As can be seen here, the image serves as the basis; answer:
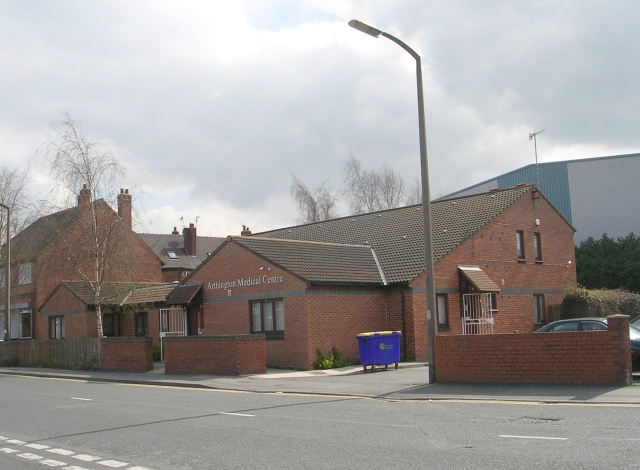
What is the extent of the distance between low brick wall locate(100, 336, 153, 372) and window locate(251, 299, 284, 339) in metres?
3.87

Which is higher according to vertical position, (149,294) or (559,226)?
(559,226)

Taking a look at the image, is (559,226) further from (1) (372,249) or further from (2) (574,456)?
(2) (574,456)

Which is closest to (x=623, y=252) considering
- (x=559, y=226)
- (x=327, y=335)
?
(x=559, y=226)

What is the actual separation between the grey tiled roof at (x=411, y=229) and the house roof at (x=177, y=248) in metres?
19.2

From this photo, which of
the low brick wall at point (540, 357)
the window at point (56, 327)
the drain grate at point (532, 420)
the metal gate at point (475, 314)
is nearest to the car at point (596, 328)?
the low brick wall at point (540, 357)

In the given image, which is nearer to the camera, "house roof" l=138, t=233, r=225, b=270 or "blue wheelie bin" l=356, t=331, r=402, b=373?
"blue wheelie bin" l=356, t=331, r=402, b=373

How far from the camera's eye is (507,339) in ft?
50.9

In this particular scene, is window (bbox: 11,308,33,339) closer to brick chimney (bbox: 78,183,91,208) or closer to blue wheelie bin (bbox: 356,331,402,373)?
brick chimney (bbox: 78,183,91,208)

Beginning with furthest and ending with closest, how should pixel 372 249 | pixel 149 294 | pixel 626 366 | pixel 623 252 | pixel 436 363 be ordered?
pixel 623 252 → pixel 149 294 → pixel 372 249 → pixel 436 363 → pixel 626 366

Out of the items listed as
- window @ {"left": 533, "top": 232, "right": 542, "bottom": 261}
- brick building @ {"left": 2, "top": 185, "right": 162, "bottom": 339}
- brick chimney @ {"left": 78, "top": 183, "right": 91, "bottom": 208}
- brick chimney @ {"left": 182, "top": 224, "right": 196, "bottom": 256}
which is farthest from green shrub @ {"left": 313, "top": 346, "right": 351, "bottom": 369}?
brick chimney @ {"left": 182, "top": 224, "right": 196, "bottom": 256}

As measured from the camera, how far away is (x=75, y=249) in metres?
29.9

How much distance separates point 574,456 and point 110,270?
2601 centimetres

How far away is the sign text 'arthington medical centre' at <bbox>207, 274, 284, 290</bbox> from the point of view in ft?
79.8

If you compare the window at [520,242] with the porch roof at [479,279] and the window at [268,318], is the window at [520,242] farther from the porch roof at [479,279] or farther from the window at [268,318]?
the window at [268,318]
